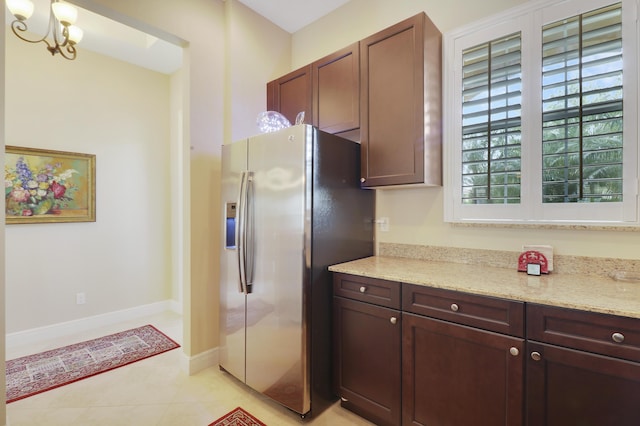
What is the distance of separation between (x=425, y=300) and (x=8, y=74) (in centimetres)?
399

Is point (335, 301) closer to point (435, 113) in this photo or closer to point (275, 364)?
point (275, 364)

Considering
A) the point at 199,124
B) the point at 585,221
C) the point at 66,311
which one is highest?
the point at 199,124

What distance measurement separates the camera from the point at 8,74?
112 inches

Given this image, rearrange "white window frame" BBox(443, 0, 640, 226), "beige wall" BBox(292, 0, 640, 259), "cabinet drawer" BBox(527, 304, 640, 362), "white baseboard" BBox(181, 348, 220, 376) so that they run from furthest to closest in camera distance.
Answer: "white baseboard" BBox(181, 348, 220, 376)
"beige wall" BBox(292, 0, 640, 259)
"white window frame" BBox(443, 0, 640, 226)
"cabinet drawer" BBox(527, 304, 640, 362)

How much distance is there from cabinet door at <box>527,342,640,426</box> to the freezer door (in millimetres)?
1687

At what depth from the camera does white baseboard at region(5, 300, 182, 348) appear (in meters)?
2.92

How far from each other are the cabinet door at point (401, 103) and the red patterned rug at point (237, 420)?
1.66 metres

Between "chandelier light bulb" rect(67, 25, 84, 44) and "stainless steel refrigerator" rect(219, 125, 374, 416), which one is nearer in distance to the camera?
"stainless steel refrigerator" rect(219, 125, 374, 416)

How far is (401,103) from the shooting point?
2023 millimetres

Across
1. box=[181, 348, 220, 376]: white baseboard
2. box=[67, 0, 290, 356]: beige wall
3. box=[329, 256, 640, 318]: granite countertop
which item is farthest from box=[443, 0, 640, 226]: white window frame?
box=[181, 348, 220, 376]: white baseboard

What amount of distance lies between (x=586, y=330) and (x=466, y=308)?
433mm

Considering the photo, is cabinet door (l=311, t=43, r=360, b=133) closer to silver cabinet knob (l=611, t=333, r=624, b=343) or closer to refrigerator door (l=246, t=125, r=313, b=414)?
refrigerator door (l=246, t=125, r=313, b=414)

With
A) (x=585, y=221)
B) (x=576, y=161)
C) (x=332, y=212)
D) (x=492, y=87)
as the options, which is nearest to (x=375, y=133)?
(x=332, y=212)

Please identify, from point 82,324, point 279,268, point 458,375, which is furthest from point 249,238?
point 82,324
